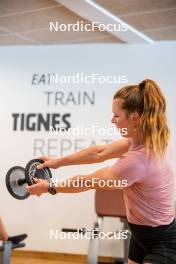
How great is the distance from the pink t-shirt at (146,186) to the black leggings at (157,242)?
0.9 inches

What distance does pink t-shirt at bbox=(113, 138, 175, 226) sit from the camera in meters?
1.56

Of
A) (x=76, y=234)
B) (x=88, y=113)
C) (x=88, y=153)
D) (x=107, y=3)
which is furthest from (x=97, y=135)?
(x=88, y=153)

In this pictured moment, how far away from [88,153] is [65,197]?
2.84 metres

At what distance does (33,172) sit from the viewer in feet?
6.76

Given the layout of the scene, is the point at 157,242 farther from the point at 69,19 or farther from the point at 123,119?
the point at 69,19

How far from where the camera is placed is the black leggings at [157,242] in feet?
5.17

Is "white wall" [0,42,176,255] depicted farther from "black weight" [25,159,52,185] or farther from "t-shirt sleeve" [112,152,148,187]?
"t-shirt sleeve" [112,152,148,187]

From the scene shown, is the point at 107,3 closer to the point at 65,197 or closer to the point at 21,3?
the point at 21,3

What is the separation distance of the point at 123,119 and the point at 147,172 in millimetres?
231

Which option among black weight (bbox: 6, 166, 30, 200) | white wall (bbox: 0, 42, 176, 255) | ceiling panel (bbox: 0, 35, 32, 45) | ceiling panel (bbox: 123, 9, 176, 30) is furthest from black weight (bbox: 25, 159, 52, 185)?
ceiling panel (bbox: 0, 35, 32, 45)

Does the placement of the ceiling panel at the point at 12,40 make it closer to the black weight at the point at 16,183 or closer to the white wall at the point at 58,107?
the white wall at the point at 58,107

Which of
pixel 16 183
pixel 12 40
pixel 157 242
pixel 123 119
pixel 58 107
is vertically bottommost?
pixel 157 242

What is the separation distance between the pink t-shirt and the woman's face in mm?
Answer: 76

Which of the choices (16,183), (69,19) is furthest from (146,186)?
(69,19)
